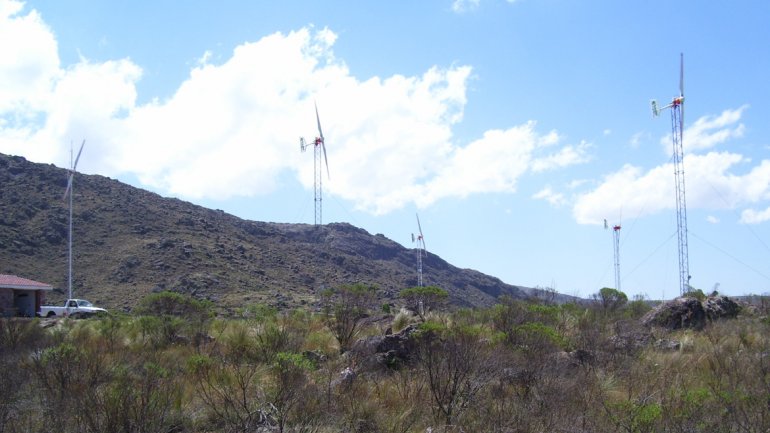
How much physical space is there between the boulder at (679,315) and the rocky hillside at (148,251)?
19.3 metres

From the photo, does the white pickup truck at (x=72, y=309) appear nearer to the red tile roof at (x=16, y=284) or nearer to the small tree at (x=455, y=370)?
the red tile roof at (x=16, y=284)

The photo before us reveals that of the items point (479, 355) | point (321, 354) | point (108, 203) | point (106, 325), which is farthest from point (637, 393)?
point (108, 203)

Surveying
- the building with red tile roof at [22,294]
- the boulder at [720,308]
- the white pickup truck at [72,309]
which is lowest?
the white pickup truck at [72,309]

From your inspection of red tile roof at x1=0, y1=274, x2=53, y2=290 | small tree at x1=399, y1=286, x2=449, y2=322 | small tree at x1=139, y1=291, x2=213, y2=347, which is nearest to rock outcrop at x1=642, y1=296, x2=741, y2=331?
small tree at x1=399, y1=286, x2=449, y2=322

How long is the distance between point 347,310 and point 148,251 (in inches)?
1784

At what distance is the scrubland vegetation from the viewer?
8.68 metres

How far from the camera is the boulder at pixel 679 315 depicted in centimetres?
2150

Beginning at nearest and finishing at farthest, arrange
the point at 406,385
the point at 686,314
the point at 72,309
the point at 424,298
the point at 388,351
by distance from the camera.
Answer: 1. the point at 406,385
2. the point at 388,351
3. the point at 686,314
4. the point at 424,298
5. the point at 72,309

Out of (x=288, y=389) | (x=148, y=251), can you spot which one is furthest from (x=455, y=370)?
(x=148, y=251)

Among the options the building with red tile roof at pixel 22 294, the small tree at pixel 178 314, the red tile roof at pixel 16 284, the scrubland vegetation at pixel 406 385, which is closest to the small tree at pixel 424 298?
the scrubland vegetation at pixel 406 385

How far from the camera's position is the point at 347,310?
19438mm

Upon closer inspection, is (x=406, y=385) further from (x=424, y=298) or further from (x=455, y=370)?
(x=424, y=298)

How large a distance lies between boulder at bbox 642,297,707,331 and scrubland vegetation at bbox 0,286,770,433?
3.61 meters

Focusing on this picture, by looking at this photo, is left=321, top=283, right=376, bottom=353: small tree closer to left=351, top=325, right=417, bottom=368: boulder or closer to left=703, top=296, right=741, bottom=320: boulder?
left=351, top=325, right=417, bottom=368: boulder
